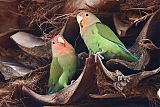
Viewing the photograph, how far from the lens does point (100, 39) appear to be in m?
1.47

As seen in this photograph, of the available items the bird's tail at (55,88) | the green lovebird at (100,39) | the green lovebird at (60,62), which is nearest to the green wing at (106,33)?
the green lovebird at (100,39)

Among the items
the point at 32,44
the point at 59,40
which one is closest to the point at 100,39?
the point at 59,40

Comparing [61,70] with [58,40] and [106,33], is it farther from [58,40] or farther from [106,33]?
[106,33]

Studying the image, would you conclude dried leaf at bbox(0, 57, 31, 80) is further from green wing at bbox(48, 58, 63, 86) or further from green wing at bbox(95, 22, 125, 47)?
green wing at bbox(95, 22, 125, 47)

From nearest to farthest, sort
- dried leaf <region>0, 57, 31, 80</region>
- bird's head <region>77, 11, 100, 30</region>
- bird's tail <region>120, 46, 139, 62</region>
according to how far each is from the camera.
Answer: bird's tail <region>120, 46, 139, 62</region>
bird's head <region>77, 11, 100, 30</region>
dried leaf <region>0, 57, 31, 80</region>

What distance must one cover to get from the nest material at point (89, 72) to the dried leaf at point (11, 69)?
0.06 ft

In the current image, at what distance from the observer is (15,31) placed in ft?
5.41

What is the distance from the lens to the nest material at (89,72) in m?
1.26

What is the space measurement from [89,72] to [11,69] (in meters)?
0.40

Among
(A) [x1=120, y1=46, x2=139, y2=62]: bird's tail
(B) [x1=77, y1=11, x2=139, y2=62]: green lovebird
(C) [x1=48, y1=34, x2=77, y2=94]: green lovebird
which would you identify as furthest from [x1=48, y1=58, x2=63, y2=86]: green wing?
(A) [x1=120, y1=46, x2=139, y2=62]: bird's tail

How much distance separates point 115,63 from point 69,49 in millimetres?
272

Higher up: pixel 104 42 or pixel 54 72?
pixel 104 42

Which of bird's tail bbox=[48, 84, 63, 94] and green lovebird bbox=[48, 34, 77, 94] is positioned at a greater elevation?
green lovebird bbox=[48, 34, 77, 94]

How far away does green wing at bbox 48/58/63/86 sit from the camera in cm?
152
